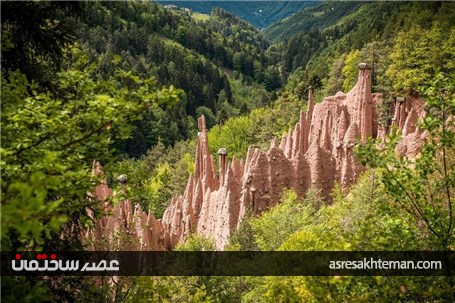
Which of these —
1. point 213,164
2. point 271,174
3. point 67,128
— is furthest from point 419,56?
point 67,128

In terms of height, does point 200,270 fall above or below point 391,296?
Result: above

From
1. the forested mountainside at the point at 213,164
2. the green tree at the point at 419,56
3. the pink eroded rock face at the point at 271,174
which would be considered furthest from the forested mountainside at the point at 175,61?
the pink eroded rock face at the point at 271,174

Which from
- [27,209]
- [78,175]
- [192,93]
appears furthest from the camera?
[192,93]

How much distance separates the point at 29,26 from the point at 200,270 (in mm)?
16356

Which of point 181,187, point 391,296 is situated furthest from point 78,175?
point 181,187

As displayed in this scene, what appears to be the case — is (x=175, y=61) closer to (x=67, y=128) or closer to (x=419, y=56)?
(x=419, y=56)

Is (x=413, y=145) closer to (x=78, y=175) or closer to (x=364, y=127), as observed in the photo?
(x=364, y=127)

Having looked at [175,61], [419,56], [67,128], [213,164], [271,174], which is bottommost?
[67,128]

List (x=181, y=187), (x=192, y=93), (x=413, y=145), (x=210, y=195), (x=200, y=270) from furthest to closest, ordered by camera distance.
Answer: (x=192, y=93)
(x=181, y=187)
(x=210, y=195)
(x=413, y=145)
(x=200, y=270)

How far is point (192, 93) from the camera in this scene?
452ft

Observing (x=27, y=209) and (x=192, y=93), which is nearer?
(x=27, y=209)

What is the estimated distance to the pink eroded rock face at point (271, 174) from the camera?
30.2 meters

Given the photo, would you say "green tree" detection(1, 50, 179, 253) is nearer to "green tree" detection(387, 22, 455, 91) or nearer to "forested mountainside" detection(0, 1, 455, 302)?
"forested mountainside" detection(0, 1, 455, 302)

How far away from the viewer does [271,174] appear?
1209 inches
